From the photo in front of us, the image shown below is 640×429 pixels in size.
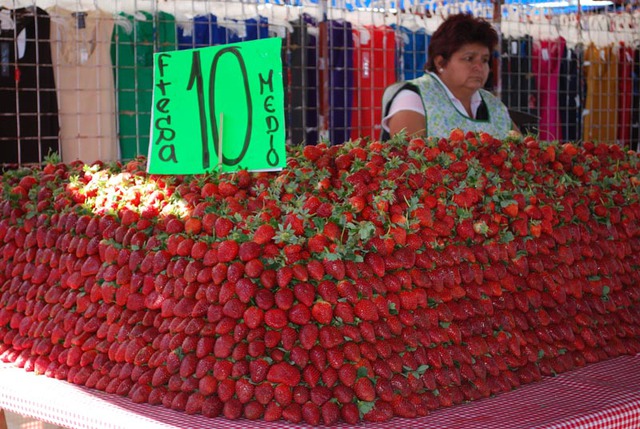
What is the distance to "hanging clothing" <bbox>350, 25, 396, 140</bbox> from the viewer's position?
511 centimetres

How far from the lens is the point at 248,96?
2037 mm

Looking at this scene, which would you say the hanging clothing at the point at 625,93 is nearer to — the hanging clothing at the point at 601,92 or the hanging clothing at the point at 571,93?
the hanging clothing at the point at 601,92

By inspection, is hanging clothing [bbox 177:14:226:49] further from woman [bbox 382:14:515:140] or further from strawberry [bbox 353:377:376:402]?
strawberry [bbox 353:377:376:402]

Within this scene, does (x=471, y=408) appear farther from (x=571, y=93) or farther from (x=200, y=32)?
(x=571, y=93)

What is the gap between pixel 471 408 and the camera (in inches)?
65.7

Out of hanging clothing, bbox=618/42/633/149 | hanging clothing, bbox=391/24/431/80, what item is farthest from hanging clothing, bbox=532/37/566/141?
hanging clothing, bbox=391/24/431/80

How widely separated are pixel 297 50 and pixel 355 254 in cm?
341

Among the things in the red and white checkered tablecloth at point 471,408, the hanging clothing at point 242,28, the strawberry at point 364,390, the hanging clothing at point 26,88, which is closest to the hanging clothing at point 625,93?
the hanging clothing at point 242,28

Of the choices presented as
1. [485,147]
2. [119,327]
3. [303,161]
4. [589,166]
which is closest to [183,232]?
[119,327]

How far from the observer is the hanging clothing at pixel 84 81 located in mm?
4305

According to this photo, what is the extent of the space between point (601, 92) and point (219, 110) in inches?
187

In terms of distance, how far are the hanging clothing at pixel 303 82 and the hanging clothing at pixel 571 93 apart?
77.9 inches

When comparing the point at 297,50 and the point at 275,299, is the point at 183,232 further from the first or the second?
the point at 297,50

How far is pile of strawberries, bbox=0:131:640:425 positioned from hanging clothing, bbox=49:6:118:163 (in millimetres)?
2138
